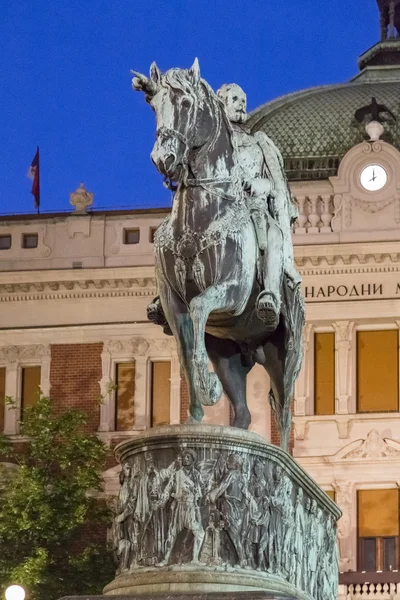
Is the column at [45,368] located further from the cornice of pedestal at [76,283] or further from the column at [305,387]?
the column at [305,387]

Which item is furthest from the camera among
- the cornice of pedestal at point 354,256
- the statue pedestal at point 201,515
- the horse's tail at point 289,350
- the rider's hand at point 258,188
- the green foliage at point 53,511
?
the cornice of pedestal at point 354,256

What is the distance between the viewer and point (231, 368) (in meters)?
15.1

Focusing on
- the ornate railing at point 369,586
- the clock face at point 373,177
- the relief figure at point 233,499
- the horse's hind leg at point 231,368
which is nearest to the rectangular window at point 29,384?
the clock face at point 373,177

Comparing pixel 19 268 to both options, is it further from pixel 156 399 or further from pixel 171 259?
pixel 171 259

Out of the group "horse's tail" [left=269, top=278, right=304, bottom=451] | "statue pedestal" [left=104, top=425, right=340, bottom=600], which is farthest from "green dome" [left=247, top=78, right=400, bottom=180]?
"statue pedestal" [left=104, top=425, right=340, bottom=600]

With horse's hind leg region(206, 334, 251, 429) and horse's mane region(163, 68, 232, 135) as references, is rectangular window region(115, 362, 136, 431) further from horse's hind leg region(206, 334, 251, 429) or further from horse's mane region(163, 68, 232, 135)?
horse's mane region(163, 68, 232, 135)

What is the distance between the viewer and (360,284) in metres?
44.6

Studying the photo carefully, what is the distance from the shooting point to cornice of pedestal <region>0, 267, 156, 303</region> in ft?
149

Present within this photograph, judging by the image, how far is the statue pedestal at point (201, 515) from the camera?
1296 centimetres

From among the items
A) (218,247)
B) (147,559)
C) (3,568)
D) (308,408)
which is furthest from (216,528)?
(308,408)

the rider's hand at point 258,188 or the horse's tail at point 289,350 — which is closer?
the rider's hand at point 258,188

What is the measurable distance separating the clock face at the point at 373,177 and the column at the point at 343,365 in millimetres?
3275

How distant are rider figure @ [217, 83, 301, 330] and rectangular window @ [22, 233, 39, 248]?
104 ft

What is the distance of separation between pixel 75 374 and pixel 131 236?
3.41 metres
